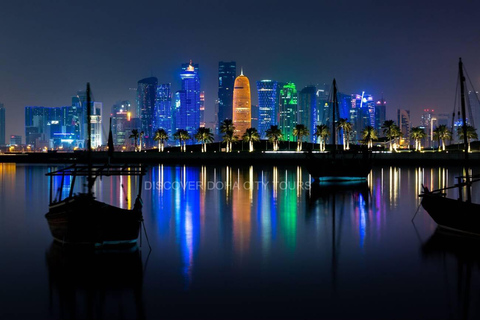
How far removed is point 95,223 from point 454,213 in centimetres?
1604

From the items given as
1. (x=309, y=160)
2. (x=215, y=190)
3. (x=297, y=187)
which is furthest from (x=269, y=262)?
(x=309, y=160)

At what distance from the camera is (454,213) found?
25703 millimetres

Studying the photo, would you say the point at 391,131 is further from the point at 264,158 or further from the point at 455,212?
the point at 455,212

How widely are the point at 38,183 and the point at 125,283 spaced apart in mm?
48047

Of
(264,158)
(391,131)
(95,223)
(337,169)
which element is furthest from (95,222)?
(391,131)

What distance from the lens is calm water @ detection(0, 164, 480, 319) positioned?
51.6ft

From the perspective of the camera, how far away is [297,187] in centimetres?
5462

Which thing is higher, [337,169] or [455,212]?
[337,169]

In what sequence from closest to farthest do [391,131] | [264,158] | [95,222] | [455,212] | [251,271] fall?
[251,271]
[95,222]
[455,212]
[264,158]
[391,131]

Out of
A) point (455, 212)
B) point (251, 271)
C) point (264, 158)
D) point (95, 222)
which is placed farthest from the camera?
point (264, 158)

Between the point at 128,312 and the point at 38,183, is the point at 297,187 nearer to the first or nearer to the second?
the point at 38,183

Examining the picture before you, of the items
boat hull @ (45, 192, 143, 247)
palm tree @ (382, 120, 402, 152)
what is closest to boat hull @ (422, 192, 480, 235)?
boat hull @ (45, 192, 143, 247)

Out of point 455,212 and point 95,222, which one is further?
point 455,212

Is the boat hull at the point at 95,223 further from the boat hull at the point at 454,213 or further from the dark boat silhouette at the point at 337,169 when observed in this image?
the dark boat silhouette at the point at 337,169
